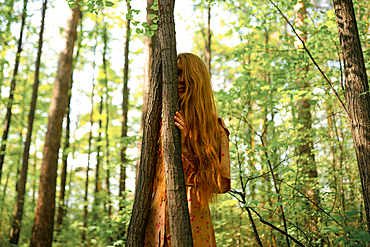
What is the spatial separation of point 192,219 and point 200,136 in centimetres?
70

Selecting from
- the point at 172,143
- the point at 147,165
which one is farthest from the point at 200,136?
the point at 147,165

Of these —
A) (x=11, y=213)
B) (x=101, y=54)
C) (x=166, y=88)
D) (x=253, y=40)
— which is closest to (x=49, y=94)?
(x=101, y=54)

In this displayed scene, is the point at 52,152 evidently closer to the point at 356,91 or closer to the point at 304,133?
the point at 304,133

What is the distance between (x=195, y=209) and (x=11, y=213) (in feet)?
38.9

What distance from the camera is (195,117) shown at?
2125 mm

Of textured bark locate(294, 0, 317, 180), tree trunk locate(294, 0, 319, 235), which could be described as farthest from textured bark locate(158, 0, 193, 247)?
textured bark locate(294, 0, 317, 180)

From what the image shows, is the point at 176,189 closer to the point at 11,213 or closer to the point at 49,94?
the point at 11,213

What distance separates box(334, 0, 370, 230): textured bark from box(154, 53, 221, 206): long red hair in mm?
1566

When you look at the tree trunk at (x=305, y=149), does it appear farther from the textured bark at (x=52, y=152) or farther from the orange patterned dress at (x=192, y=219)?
the textured bark at (x=52, y=152)

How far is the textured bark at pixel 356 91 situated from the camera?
2.55 m

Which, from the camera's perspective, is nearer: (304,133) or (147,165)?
(147,165)

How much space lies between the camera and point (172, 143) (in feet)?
6.07

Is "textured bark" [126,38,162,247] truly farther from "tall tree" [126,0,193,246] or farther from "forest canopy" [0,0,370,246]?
"forest canopy" [0,0,370,246]

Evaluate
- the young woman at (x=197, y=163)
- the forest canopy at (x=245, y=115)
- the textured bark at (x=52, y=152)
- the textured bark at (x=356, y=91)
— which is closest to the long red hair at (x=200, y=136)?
the young woman at (x=197, y=163)
